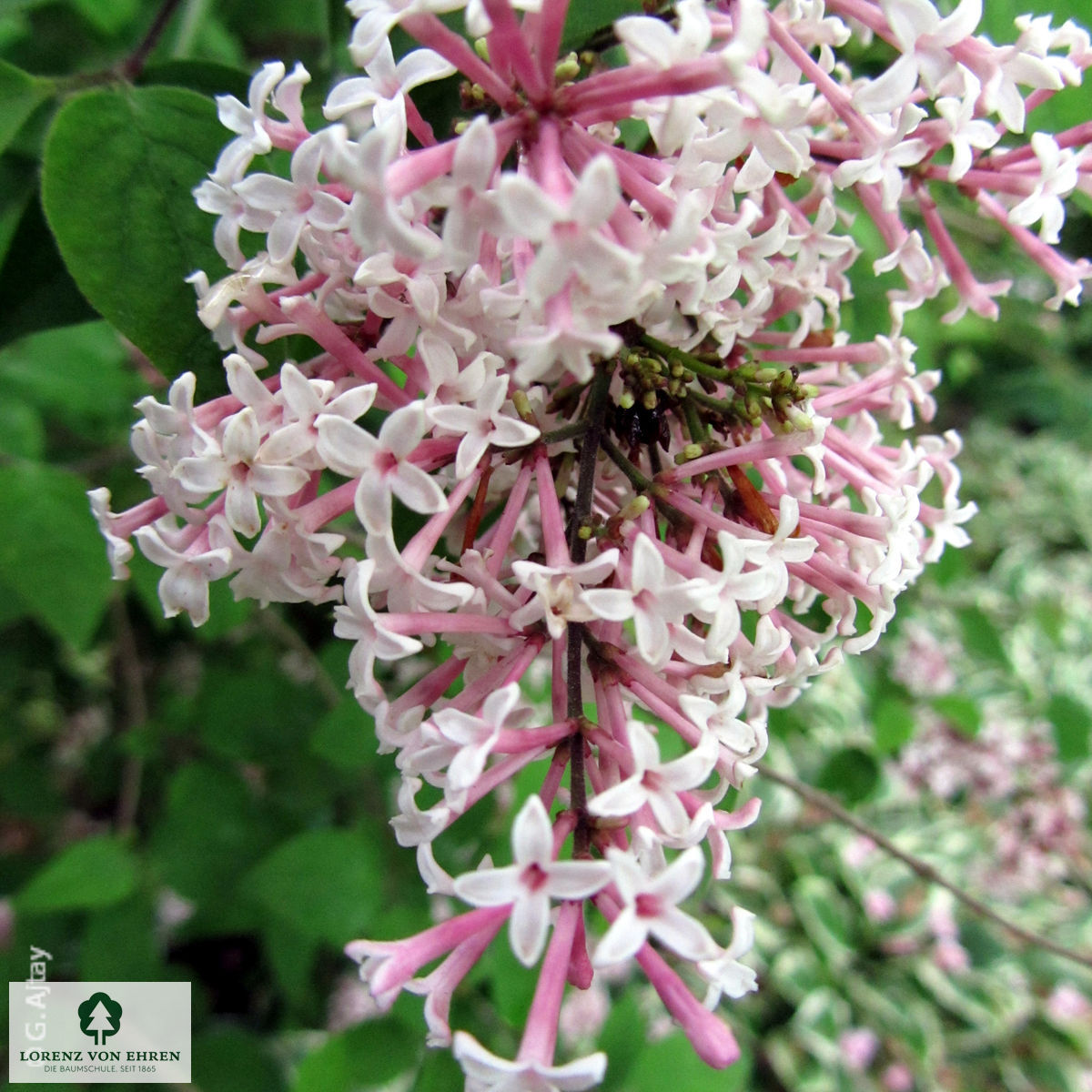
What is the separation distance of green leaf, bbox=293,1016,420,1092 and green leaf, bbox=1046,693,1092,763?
1670 millimetres

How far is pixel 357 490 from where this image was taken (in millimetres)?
557

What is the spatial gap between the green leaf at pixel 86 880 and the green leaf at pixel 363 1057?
483 mm

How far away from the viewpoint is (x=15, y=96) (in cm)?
85

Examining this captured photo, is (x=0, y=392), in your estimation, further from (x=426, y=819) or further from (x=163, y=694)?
(x=426, y=819)

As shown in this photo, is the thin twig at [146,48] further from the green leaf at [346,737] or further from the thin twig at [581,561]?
the green leaf at [346,737]

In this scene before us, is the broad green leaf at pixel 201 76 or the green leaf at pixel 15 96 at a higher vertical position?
the broad green leaf at pixel 201 76

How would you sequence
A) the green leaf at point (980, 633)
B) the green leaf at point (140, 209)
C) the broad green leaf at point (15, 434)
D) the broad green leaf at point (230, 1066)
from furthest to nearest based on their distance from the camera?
the green leaf at point (980, 633)
the broad green leaf at point (230, 1066)
the broad green leaf at point (15, 434)
the green leaf at point (140, 209)

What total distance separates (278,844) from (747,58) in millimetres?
1551

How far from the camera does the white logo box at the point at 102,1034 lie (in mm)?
1302

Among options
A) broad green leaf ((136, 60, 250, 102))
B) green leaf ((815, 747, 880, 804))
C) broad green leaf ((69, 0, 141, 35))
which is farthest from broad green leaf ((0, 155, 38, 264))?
green leaf ((815, 747, 880, 804))

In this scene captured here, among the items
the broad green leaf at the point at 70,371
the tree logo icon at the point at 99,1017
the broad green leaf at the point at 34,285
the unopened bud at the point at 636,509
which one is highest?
the unopened bud at the point at 636,509

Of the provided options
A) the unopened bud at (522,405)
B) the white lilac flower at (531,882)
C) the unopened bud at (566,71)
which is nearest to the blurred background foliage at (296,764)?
the unopened bud at (566,71)

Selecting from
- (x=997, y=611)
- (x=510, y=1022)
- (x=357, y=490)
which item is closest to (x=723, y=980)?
(x=357, y=490)

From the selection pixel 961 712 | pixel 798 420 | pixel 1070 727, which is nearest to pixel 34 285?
pixel 798 420
